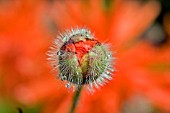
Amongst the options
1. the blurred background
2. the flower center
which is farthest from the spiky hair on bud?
Result: the blurred background

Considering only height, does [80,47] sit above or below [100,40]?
below

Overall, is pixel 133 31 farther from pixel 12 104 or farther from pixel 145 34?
pixel 12 104

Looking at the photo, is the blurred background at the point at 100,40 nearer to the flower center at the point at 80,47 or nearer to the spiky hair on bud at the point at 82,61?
the spiky hair on bud at the point at 82,61

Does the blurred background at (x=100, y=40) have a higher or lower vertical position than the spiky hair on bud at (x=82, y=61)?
higher

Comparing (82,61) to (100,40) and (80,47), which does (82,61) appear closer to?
(80,47)

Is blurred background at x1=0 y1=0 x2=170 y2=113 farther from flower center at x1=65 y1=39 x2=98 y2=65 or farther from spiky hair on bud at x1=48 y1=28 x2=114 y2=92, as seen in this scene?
flower center at x1=65 y1=39 x2=98 y2=65

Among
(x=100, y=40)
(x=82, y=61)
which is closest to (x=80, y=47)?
(x=82, y=61)

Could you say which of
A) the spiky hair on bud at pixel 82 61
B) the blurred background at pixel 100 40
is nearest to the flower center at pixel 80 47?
the spiky hair on bud at pixel 82 61
